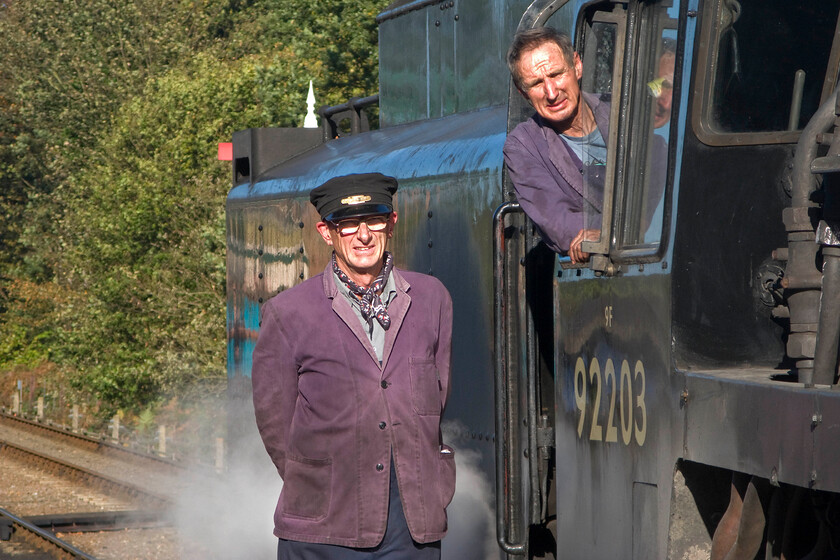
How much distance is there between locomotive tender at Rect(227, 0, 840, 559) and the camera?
316 centimetres

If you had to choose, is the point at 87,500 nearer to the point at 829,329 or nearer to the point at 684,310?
the point at 684,310

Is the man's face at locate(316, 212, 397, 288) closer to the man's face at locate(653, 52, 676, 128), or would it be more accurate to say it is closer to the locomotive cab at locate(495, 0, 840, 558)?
the locomotive cab at locate(495, 0, 840, 558)

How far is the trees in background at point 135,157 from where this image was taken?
23.3 meters

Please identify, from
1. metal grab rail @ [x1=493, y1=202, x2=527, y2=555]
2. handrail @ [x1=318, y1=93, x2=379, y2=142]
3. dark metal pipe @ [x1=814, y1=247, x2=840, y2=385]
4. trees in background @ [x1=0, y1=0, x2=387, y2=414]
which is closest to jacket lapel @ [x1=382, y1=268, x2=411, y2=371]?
metal grab rail @ [x1=493, y1=202, x2=527, y2=555]

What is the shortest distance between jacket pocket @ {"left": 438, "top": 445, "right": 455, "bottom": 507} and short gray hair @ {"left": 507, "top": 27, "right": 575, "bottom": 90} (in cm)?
140

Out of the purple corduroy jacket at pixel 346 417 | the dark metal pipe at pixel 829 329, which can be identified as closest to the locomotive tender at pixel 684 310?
the dark metal pipe at pixel 829 329

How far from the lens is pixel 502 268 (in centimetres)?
506

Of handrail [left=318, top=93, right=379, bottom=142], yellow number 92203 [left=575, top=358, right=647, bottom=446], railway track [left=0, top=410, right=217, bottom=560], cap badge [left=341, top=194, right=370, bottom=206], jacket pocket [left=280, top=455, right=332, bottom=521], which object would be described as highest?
handrail [left=318, top=93, right=379, bottom=142]

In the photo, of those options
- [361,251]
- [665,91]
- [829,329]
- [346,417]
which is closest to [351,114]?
[361,251]

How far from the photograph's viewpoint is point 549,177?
15.2 feet

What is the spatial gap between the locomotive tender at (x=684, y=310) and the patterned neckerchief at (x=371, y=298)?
2.22 feet

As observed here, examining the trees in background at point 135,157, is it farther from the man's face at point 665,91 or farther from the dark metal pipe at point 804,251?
the dark metal pipe at point 804,251

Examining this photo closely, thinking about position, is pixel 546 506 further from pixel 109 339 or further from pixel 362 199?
pixel 109 339

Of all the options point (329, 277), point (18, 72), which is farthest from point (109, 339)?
point (329, 277)
